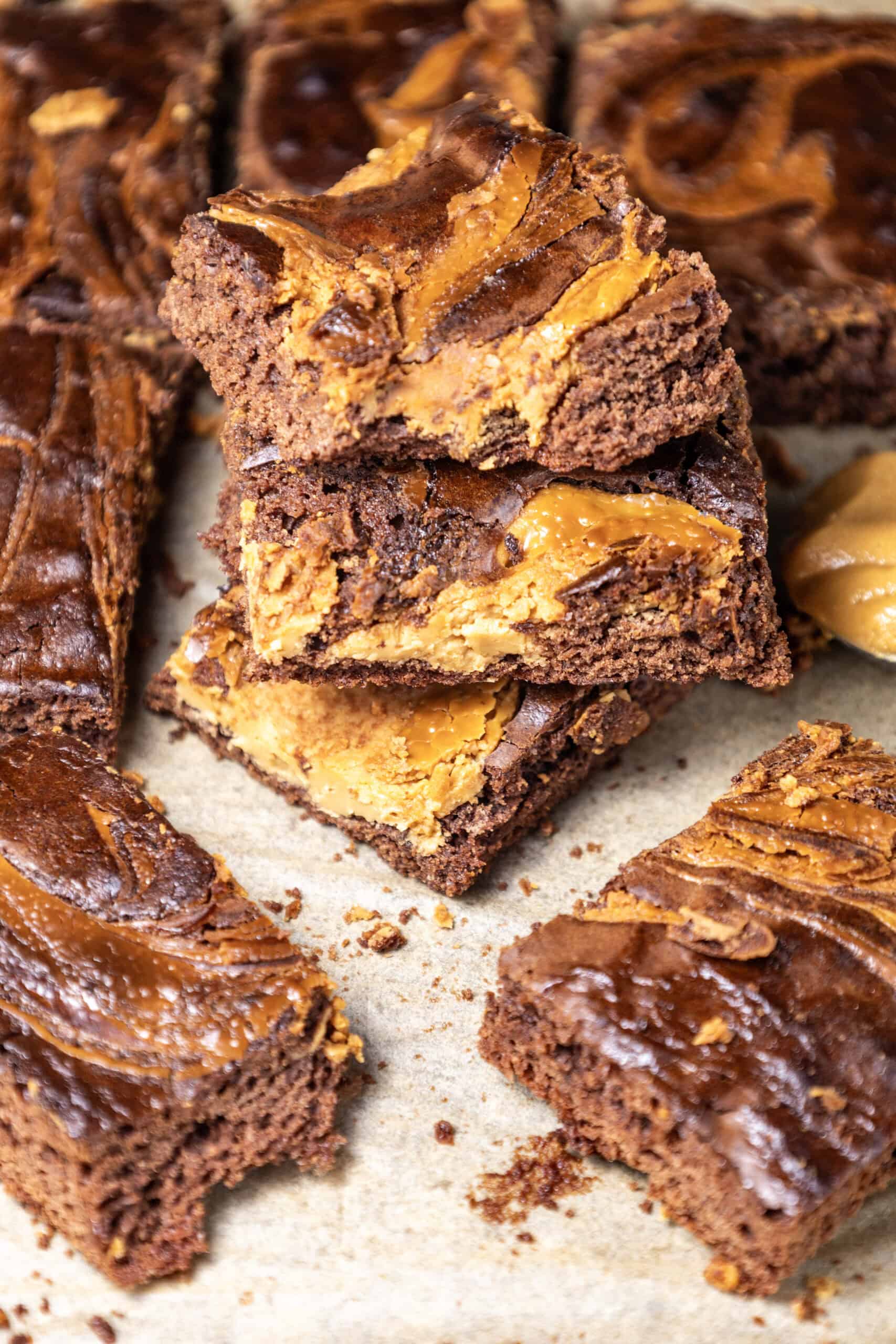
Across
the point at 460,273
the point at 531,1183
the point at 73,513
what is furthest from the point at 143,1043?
the point at 460,273

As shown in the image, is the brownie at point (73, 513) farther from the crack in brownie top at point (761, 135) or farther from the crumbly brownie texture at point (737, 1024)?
the crack in brownie top at point (761, 135)

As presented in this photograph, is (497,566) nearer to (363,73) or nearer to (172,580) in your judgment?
(172,580)

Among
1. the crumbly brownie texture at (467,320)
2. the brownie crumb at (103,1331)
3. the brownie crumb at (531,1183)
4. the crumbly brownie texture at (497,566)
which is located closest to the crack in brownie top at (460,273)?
the crumbly brownie texture at (467,320)

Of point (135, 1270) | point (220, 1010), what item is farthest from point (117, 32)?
point (135, 1270)

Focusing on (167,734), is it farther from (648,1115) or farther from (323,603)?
(648,1115)

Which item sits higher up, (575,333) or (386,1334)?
(575,333)
